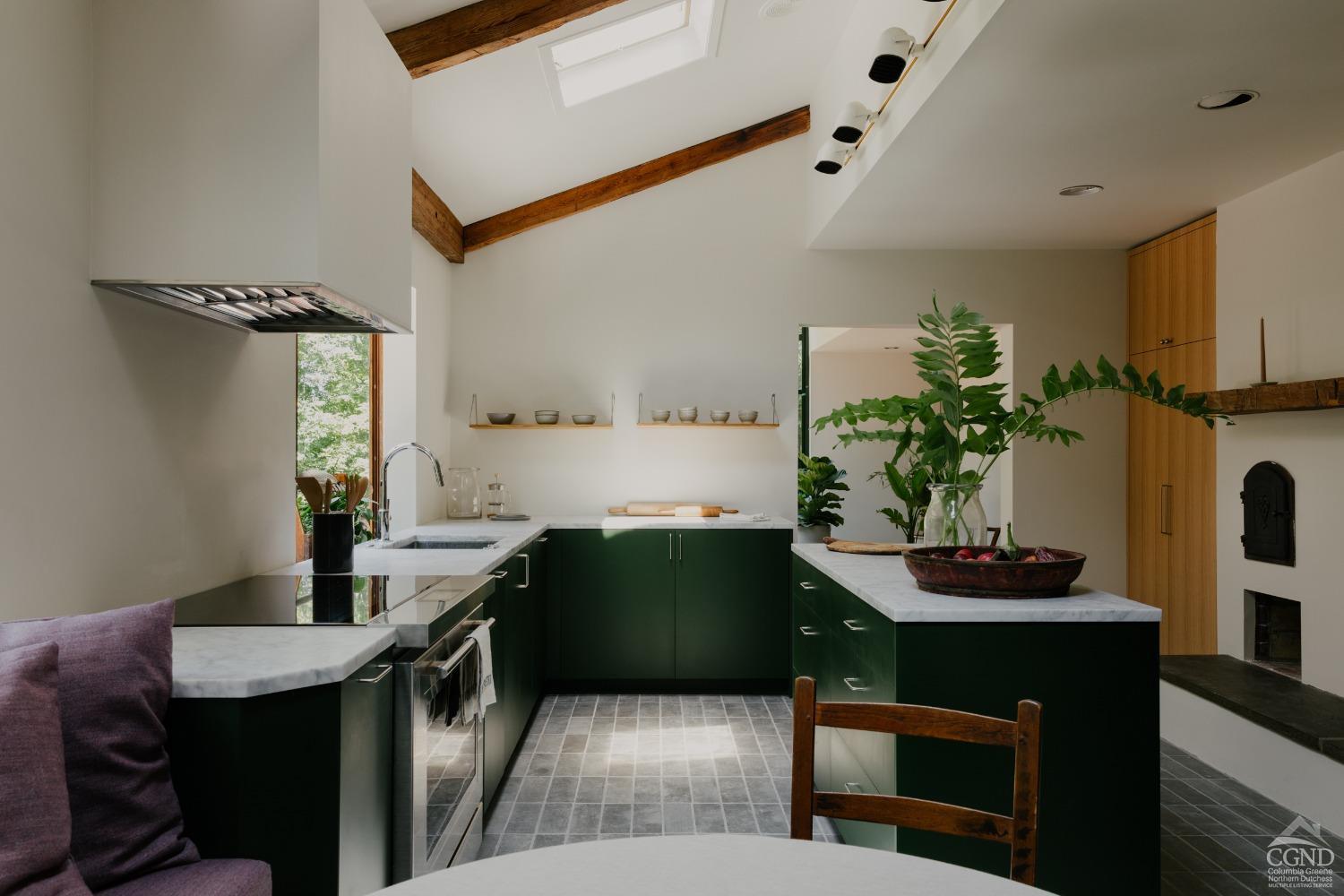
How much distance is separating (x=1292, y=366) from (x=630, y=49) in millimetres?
3201

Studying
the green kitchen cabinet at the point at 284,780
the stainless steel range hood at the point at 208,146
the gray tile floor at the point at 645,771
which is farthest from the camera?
the gray tile floor at the point at 645,771

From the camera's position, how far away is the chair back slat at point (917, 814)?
1.25 m

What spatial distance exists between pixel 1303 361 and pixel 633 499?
337 cm

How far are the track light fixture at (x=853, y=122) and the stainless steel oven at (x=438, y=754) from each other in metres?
2.47

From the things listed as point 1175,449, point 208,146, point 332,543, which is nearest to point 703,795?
point 332,543

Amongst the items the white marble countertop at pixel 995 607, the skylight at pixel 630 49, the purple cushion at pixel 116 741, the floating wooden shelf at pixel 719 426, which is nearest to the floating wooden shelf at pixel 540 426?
the floating wooden shelf at pixel 719 426

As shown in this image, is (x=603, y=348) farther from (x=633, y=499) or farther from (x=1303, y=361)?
(x=1303, y=361)

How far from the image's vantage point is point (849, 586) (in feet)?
8.34

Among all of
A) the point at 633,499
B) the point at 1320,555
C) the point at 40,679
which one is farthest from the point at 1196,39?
the point at 633,499

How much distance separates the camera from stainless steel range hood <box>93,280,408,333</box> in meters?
1.95

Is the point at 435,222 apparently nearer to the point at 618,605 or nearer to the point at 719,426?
the point at 719,426

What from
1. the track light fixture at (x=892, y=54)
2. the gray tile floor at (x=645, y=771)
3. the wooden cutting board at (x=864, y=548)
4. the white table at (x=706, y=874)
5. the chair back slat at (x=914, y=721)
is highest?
the track light fixture at (x=892, y=54)

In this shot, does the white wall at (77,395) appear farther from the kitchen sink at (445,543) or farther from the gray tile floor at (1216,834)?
the gray tile floor at (1216,834)

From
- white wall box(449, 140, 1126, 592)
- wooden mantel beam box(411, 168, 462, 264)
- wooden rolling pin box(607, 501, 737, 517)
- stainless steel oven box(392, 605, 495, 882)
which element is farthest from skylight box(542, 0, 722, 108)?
stainless steel oven box(392, 605, 495, 882)
